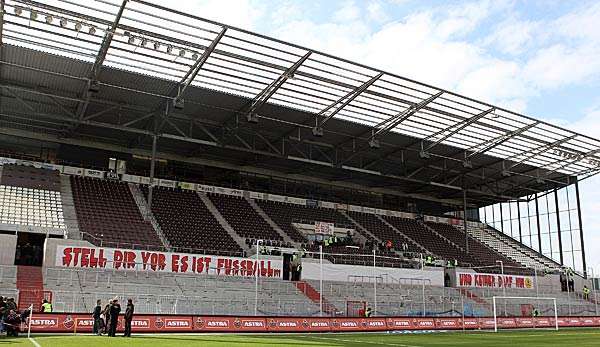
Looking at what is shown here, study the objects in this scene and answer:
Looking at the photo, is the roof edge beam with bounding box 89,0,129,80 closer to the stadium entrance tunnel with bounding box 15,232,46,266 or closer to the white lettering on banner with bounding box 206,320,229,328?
the stadium entrance tunnel with bounding box 15,232,46,266

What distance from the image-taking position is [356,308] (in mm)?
34594

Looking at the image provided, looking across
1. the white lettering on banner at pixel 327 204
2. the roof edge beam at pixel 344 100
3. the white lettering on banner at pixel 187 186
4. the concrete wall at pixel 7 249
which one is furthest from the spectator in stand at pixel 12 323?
the white lettering on banner at pixel 327 204

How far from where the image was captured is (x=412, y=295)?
3928cm

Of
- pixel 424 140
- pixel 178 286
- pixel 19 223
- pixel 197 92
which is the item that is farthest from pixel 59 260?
pixel 424 140

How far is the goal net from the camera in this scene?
34031 millimetres

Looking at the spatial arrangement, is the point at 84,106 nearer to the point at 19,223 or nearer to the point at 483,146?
the point at 19,223

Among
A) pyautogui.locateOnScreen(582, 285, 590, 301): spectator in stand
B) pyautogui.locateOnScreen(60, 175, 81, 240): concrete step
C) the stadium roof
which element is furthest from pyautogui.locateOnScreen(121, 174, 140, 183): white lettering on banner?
pyautogui.locateOnScreen(582, 285, 590, 301): spectator in stand

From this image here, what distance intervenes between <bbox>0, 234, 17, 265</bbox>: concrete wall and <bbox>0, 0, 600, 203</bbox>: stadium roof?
7.88 meters

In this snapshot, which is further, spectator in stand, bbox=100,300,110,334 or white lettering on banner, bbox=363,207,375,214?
white lettering on banner, bbox=363,207,375,214

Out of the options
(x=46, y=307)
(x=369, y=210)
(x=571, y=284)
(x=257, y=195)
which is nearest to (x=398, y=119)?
(x=257, y=195)

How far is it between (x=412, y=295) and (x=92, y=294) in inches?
871

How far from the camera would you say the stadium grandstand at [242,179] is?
2761 centimetres

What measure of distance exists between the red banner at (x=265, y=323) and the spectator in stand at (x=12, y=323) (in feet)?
4.05

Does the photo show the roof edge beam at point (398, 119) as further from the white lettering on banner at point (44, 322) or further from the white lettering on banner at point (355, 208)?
the white lettering on banner at point (44, 322)
